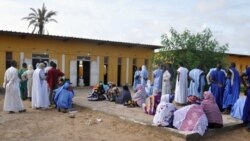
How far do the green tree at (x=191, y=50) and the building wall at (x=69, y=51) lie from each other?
7.68 m

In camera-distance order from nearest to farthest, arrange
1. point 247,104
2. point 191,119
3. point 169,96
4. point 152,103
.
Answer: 1. point 191,119
2. point 169,96
3. point 247,104
4. point 152,103

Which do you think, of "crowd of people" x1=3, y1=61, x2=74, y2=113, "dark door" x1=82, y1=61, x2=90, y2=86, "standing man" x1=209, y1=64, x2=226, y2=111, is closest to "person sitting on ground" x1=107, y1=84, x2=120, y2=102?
"crowd of people" x1=3, y1=61, x2=74, y2=113

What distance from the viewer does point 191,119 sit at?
8812 millimetres

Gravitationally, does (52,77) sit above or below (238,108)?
above

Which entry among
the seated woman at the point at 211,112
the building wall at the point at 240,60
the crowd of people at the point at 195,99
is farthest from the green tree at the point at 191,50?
the building wall at the point at 240,60

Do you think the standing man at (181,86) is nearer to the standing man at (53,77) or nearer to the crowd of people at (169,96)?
the crowd of people at (169,96)

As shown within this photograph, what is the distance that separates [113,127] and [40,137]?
207 centimetres

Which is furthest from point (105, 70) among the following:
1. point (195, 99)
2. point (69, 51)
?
point (195, 99)

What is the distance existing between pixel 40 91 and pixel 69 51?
1283cm

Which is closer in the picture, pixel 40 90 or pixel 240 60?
pixel 40 90

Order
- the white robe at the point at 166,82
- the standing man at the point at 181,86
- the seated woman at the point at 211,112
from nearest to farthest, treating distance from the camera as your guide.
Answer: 1. the seated woman at the point at 211,112
2. the standing man at the point at 181,86
3. the white robe at the point at 166,82

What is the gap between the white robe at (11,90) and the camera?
455 inches

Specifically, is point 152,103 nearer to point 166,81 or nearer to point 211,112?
point 211,112

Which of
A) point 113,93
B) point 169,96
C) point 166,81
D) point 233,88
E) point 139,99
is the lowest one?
point 139,99
